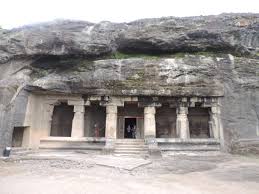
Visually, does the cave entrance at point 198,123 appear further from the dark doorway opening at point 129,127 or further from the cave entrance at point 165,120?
the dark doorway opening at point 129,127

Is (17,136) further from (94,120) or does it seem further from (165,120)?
(165,120)

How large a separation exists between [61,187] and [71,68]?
27.3ft

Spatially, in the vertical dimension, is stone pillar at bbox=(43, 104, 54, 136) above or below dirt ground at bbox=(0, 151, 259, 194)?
above

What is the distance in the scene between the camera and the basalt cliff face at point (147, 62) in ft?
39.6

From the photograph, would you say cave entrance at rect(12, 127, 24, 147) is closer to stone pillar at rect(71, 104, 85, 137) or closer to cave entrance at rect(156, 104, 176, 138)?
stone pillar at rect(71, 104, 85, 137)

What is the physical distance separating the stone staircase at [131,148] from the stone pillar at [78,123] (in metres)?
2.09

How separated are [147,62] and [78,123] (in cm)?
477

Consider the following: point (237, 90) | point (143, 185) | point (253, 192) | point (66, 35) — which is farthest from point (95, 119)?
point (253, 192)

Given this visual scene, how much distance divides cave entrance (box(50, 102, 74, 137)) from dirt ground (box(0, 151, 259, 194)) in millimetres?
5138

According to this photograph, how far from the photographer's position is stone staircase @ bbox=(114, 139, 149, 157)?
11008 mm

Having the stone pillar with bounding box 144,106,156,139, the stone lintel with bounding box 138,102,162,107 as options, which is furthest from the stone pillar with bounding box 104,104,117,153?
the stone pillar with bounding box 144,106,156,139

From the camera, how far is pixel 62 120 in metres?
14.7

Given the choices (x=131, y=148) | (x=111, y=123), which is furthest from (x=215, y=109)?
(x=111, y=123)

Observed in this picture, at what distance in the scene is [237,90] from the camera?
40.5 ft
